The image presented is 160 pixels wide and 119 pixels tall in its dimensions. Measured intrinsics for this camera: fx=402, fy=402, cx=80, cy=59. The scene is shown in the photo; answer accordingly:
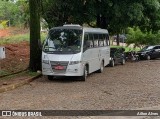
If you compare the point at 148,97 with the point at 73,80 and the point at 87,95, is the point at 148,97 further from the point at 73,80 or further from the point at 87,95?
the point at 73,80

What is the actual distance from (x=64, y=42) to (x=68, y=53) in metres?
0.76

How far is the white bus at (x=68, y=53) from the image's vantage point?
732 inches

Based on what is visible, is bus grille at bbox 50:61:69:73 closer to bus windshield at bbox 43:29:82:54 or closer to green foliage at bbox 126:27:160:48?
bus windshield at bbox 43:29:82:54

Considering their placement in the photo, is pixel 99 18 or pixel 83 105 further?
pixel 99 18

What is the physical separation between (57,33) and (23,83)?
3.57 m

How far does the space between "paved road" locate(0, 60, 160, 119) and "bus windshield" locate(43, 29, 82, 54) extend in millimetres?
1486

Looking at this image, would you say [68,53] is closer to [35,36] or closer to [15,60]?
[35,36]

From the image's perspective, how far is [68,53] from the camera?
18750mm

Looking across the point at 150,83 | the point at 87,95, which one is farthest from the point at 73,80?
the point at 87,95

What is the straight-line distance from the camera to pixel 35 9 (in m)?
20.8

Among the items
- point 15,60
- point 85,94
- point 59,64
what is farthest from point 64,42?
point 15,60

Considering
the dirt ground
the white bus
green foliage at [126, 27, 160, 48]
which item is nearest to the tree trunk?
the dirt ground

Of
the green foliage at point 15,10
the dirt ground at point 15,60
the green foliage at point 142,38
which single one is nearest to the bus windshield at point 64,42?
the dirt ground at point 15,60

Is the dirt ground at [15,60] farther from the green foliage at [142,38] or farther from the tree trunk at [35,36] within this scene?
the green foliage at [142,38]
